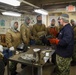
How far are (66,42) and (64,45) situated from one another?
0.40 ft

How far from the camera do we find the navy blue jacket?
2.93m

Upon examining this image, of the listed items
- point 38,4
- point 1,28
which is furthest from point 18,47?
point 1,28

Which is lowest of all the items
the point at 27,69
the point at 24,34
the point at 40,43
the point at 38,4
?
the point at 27,69

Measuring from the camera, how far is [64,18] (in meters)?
3.09

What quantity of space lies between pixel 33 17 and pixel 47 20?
40.5 inches

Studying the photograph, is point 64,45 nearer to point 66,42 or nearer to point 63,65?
point 66,42

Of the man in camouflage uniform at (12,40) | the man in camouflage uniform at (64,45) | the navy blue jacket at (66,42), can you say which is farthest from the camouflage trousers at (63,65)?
the man in camouflage uniform at (12,40)

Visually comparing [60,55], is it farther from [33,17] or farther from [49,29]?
[33,17]

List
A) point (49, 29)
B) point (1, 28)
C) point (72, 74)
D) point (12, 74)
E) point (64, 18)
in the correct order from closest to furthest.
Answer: point (64, 18) → point (12, 74) → point (72, 74) → point (49, 29) → point (1, 28)

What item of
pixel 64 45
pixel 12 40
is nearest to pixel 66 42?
pixel 64 45

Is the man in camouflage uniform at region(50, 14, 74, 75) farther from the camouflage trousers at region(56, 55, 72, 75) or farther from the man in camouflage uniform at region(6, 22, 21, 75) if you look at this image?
the man in camouflage uniform at region(6, 22, 21, 75)

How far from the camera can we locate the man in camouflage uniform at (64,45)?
2.95 meters

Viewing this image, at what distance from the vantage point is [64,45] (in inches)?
119

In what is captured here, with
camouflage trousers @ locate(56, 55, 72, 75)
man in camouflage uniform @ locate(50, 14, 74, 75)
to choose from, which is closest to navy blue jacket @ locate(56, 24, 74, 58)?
man in camouflage uniform @ locate(50, 14, 74, 75)
